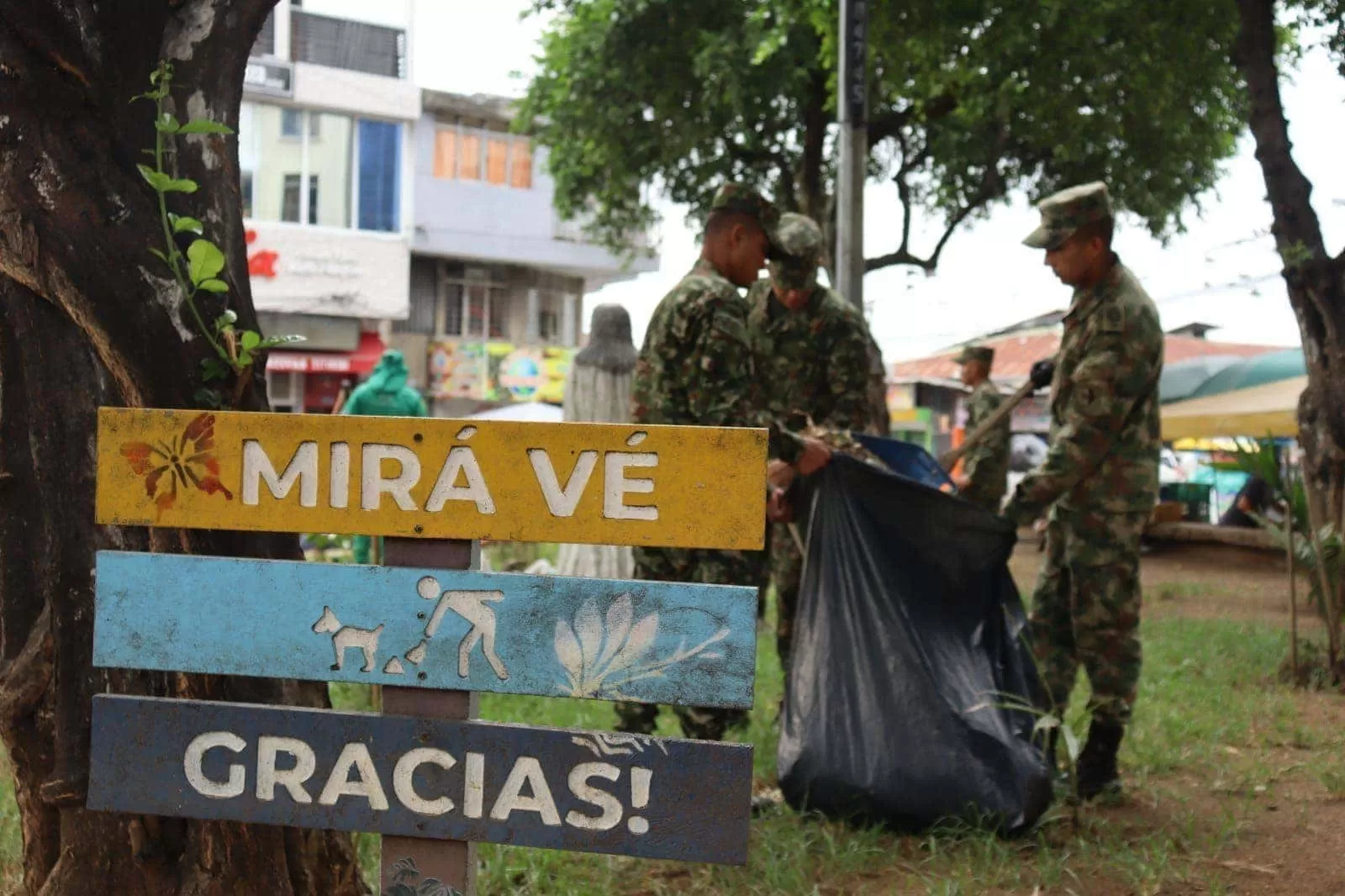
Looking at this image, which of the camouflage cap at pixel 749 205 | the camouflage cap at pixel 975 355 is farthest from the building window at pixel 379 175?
the camouflage cap at pixel 749 205

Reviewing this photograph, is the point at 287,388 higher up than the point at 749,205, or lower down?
higher up

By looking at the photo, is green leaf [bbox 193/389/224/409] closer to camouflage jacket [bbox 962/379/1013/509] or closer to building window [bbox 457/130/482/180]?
camouflage jacket [bbox 962/379/1013/509]

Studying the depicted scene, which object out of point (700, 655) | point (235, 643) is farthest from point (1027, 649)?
point (235, 643)

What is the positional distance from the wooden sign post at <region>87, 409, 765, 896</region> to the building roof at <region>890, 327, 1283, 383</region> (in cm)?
2542

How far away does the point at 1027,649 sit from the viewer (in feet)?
13.0

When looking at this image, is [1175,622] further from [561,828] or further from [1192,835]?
[561,828]

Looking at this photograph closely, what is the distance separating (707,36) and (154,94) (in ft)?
37.5

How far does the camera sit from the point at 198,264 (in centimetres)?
234

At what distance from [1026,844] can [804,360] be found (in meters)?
1.93

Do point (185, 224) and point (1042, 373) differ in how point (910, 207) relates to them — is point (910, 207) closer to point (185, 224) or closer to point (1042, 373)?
point (1042, 373)

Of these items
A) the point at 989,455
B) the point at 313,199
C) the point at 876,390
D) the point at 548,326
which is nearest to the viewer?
the point at 876,390

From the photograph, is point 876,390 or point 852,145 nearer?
point 876,390

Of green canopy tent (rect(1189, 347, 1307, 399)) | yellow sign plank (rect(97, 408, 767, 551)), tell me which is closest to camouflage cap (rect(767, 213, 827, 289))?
yellow sign plank (rect(97, 408, 767, 551))

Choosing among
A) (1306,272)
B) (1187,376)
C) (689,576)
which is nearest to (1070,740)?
(689,576)
